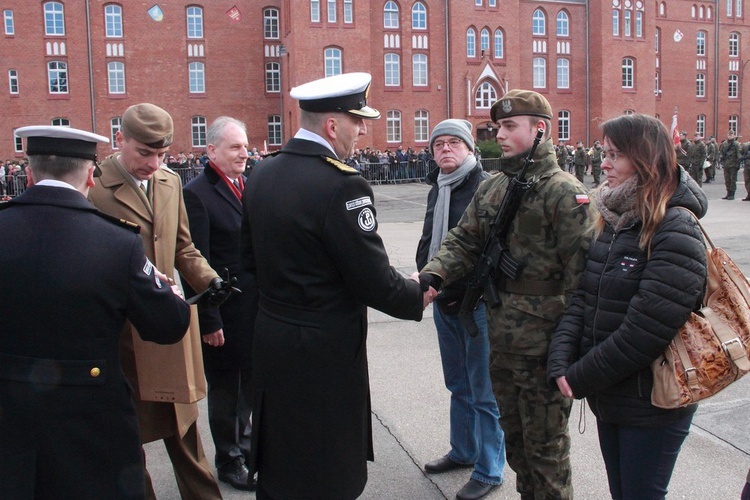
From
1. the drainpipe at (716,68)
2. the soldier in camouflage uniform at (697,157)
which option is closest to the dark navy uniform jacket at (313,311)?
the soldier in camouflage uniform at (697,157)

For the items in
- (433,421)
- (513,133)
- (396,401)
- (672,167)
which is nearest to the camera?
(672,167)

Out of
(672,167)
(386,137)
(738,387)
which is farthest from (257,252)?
(386,137)

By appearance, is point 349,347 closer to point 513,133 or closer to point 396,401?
point 513,133

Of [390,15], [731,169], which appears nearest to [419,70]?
[390,15]

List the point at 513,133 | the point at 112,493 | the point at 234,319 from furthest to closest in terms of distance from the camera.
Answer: the point at 234,319, the point at 513,133, the point at 112,493

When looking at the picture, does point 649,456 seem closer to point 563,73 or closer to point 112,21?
point 112,21

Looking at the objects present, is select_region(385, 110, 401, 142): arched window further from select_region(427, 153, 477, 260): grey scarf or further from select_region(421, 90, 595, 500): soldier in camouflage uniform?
select_region(421, 90, 595, 500): soldier in camouflage uniform

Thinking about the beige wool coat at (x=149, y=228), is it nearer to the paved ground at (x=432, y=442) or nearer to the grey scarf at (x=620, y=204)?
the paved ground at (x=432, y=442)

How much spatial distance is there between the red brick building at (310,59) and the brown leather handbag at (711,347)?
127 feet

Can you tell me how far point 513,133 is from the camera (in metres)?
3.33

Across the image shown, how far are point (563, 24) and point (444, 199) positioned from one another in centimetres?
4826

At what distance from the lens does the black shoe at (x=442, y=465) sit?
13.8 ft

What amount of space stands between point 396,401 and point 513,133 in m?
2.77

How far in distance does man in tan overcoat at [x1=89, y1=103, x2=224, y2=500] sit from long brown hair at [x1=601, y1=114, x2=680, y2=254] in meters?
2.22
